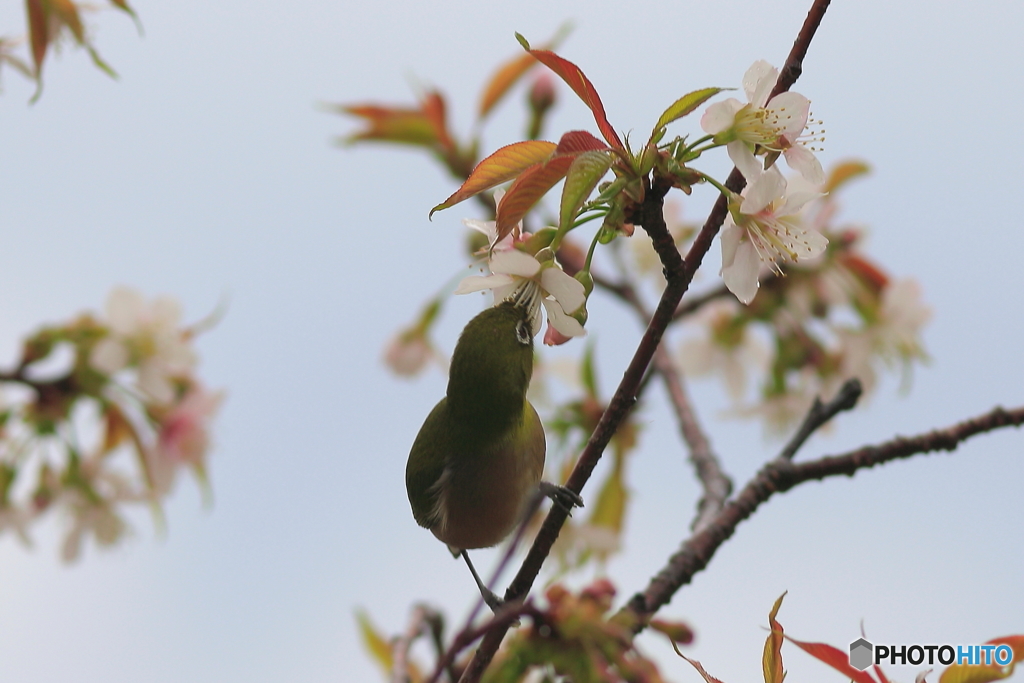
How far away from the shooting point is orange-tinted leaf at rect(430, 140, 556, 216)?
3.20ft

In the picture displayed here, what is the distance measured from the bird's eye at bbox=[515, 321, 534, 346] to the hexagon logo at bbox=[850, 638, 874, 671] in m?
0.50

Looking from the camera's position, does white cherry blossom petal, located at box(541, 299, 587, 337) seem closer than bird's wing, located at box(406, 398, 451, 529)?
Yes

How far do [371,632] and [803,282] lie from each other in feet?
5.24

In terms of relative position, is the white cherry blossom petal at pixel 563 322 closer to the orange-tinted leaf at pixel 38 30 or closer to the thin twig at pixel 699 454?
the thin twig at pixel 699 454

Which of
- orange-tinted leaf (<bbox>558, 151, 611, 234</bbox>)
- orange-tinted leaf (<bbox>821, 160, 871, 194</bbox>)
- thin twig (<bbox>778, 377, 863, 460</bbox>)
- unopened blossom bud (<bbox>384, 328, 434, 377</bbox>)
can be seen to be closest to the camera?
orange-tinted leaf (<bbox>558, 151, 611, 234</bbox>)

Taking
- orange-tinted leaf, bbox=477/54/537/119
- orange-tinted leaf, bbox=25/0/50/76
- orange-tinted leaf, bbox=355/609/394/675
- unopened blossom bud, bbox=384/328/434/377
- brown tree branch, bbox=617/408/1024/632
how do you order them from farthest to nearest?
unopened blossom bud, bbox=384/328/434/377 < orange-tinted leaf, bbox=477/54/537/119 < orange-tinted leaf, bbox=355/609/394/675 < orange-tinted leaf, bbox=25/0/50/76 < brown tree branch, bbox=617/408/1024/632

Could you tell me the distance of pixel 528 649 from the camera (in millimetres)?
1004

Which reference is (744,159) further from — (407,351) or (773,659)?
(407,351)

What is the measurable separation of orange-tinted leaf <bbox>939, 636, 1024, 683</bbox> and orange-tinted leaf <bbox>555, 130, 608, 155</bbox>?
67 centimetres

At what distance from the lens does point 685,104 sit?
0.98 metres

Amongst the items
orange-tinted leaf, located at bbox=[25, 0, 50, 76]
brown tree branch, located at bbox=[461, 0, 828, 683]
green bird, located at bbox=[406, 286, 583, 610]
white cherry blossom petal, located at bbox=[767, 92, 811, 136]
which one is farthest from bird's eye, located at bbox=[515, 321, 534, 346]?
orange-tinted leaf, located at bbox=[25, 0, 50, 76]

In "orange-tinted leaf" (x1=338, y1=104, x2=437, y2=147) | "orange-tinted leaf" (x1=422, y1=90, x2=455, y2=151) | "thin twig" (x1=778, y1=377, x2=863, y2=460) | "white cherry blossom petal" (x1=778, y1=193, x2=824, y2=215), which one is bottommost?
"white cherry blossom petal" (x1=778, y1=193, x2=824, y2=215)

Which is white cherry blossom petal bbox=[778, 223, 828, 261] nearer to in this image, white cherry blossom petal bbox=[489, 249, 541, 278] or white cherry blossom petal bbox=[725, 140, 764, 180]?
white cherry blossom petal bbox=[725, 140, 764, 180]

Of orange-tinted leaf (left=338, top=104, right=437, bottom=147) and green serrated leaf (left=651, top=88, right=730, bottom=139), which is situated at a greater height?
orange-tinted leaf (left=338, top=104, right=437, bottom=147)
